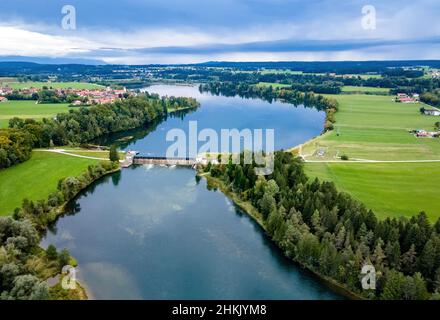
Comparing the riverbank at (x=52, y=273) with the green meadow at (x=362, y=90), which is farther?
the green meadow at (x=362, y=90)

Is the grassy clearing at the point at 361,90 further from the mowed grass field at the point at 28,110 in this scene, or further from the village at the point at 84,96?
the mowed grass field at the point at 28,110

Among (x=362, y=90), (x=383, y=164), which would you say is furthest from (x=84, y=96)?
(x=362, y=90)

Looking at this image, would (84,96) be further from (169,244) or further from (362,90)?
(362,90)

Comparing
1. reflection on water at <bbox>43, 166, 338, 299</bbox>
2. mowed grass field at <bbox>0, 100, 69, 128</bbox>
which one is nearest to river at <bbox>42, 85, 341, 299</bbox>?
reflection on water at <bbox>43, 166, 338, 299</bbox>

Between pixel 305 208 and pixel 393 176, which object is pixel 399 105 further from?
pixel 305 208

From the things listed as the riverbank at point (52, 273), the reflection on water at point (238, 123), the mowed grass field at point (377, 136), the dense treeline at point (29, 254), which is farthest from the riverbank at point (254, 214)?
the reflection on water at point (238, 123)

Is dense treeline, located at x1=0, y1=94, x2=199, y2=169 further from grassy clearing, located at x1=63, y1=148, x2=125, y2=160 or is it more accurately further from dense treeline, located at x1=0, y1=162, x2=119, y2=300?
dense treeline, located at x1=0, y1=162, x2=119, y2=300
